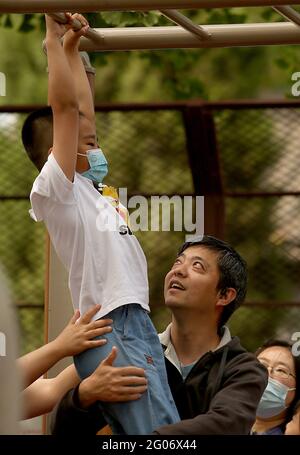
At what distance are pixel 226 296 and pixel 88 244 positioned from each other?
18.4 inches

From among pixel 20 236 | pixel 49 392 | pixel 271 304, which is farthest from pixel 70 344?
pixel 20 236

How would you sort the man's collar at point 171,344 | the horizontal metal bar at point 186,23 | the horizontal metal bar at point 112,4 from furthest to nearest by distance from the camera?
the horizontal metal bar at point 186,23, the man's collar at point 171,344, the horizontal metal bar at point 112,4

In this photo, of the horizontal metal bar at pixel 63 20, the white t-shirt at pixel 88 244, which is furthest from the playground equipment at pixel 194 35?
the white t-shirt at pixel 88 244

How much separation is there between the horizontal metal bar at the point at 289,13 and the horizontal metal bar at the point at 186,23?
0.25 m

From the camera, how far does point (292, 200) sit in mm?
6480

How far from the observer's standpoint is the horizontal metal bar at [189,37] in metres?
4.10

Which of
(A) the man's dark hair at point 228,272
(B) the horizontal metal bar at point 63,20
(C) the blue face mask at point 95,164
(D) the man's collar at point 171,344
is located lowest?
(D) the man's collar at point 171,344

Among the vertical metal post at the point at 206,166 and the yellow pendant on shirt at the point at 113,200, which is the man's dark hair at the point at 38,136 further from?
the vertical metal post at the point at 206,166

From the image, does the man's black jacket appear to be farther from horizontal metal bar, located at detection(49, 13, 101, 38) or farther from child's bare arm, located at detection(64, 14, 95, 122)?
horizontal metal bar, located at detection(49, 13, 101, 38)

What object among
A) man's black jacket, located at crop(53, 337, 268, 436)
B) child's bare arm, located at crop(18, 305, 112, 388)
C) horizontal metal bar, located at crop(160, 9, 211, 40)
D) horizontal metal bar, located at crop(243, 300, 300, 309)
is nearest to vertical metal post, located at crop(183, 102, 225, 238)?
horizontal metal bar, located at crop(243, 300, 300, 309)

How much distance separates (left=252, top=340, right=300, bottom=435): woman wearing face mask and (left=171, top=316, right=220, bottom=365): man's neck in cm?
46

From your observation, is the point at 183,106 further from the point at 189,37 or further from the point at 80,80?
the point at 80,80
